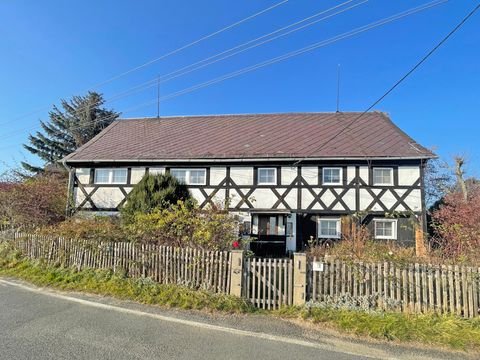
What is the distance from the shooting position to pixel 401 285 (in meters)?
6.33

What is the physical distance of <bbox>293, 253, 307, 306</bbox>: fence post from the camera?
261 inches

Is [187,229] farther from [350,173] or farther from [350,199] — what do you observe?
[350,173]

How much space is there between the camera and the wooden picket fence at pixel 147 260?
24.1 feet

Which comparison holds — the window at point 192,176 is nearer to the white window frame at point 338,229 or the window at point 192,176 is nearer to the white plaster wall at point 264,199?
the white plaster wall at point 264,199

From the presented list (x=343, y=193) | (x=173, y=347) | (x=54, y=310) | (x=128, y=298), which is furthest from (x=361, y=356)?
(x=343, y=193)

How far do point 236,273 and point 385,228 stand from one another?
10992 mm

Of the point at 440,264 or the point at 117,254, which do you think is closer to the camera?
the point at 440,264

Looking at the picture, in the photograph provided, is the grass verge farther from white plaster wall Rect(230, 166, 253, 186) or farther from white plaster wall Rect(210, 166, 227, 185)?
white plaster wall Rect(230, 166, 253, 186)

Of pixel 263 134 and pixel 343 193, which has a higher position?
pixel 263 134

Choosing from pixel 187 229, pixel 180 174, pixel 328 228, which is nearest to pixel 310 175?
pixel 328 228

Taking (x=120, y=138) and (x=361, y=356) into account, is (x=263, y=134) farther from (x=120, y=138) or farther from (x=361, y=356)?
(x=361, y=356)

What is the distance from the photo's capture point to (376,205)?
51.2ft

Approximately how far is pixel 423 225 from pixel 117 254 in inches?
515

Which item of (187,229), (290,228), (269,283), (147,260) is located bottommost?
(269,283)
